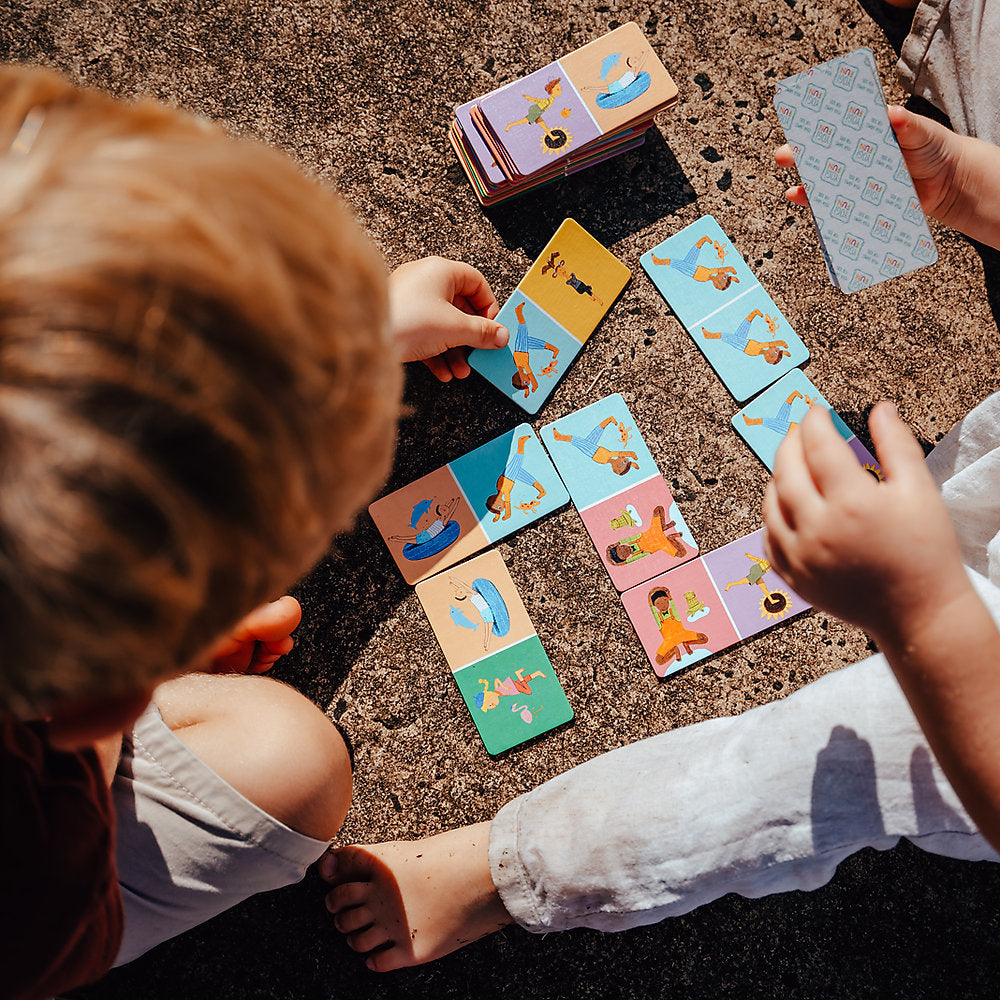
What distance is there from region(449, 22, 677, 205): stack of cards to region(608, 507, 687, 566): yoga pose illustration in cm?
59

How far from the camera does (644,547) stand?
1.15 metres

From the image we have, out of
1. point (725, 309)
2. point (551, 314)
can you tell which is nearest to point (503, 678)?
point (551, 314)

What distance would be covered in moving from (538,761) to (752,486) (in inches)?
21.6

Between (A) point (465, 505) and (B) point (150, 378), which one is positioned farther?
(A) point (465, 505)

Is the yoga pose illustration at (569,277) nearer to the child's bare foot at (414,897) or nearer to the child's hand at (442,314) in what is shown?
the child's hand at (442,314)

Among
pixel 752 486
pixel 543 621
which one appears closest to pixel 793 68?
pixel 752 486

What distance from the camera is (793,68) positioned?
1.23 meters

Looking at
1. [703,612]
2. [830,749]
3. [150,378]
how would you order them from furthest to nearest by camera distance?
[703,612] < [830,749] < [150,378]

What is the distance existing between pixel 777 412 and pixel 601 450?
285mm

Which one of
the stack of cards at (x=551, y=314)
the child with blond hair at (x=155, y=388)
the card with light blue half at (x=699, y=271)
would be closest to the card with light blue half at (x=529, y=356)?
the stack of cards at (x=551, y=314)

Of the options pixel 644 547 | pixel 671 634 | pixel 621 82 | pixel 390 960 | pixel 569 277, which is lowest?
pixel 390 960

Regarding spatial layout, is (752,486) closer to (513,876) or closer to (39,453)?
(513,876)

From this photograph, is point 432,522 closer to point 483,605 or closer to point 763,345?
point 483,605

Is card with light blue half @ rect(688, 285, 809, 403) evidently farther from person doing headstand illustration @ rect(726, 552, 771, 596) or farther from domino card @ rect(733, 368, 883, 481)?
person doing headstand illustration @ rect(726, 552, 771, 596)
